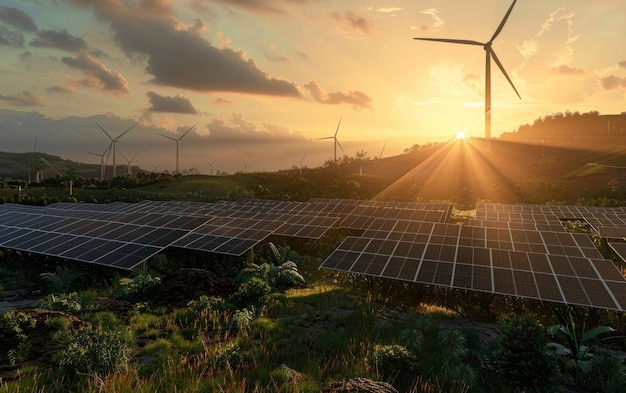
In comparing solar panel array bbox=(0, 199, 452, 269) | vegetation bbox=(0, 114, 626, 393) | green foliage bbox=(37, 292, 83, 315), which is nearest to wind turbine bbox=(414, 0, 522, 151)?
solar panel array bbox=(0, 199, 452, 269)

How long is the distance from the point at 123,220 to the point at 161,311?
19838mm

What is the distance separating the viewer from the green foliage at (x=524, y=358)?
11.6 metres

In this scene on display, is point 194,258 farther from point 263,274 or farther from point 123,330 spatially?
point 123,330

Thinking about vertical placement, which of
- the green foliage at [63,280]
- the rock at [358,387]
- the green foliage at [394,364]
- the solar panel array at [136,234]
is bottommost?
the green foliage at [63,280]

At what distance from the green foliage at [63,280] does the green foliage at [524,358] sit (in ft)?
81.8

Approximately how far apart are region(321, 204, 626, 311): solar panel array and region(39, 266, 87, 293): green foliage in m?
16.9

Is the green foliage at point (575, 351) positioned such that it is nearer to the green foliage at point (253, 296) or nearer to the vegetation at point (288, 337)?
the vegetation at point (288, 337)

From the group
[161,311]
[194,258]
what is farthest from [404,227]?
[161,311]

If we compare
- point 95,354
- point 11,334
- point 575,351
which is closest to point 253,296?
point 95,354

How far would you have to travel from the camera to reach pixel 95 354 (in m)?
12.0

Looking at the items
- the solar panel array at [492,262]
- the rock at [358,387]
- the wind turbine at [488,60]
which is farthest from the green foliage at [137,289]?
the wind turbine at [488,60]

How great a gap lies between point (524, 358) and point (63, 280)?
86.4ft

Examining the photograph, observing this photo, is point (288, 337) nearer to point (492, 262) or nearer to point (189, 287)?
point (189, 287)

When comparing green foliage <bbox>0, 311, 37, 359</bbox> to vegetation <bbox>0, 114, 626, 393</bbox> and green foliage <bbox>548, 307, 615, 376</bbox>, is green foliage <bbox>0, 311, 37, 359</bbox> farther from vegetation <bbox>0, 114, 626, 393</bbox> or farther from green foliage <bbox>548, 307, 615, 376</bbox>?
green foliage <bbox>548, 307, 615, 376</bbox>
